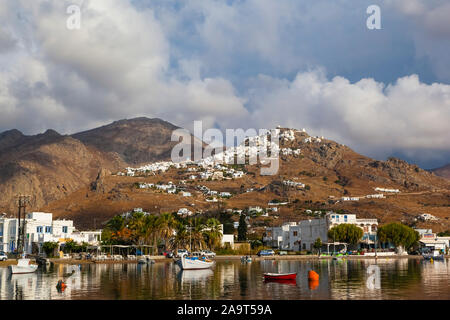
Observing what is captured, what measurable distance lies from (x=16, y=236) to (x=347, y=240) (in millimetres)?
80971

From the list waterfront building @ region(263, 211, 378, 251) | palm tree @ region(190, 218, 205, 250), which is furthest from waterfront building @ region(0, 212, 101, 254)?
waterfront building @ region(263, 211, 378, 251)

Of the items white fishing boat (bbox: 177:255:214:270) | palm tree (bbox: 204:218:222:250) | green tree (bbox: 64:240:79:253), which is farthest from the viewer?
palm tree (bbox: 204:218:222:250)

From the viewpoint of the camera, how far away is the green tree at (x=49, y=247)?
342 feet

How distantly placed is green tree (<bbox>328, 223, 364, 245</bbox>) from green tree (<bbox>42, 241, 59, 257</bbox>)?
67.7m

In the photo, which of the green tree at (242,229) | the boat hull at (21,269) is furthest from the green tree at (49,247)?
the green tree at (242,229)

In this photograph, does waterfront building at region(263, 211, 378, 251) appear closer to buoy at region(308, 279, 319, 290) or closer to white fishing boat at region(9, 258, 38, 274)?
buoy at region(308, 279, 319, 290)

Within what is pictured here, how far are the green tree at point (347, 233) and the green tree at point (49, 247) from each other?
67.7 m

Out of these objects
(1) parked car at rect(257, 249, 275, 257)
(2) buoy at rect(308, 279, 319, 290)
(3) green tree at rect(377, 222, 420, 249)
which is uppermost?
(3) green tree at rect(377, 222, 420, 249)

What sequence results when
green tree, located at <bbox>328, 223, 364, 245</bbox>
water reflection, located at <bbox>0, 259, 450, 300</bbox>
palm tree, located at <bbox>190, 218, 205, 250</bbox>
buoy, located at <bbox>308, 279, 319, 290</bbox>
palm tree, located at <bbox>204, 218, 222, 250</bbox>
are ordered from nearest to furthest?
water reflection, located at <bbox>0, 259, 450, 300</bbox> < buoy, located at <bbox>308, 279, 319, 290</bbox> < palm tree, located at <bbox>190, 218, 205, 250</bbox> < palm tree, located at <bbox>204, 218, 222, 250</bbox> < green tree, located at <bbox>328, 223, 364, 245</bbox>

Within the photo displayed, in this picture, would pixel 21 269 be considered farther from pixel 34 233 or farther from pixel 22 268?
pixel 34 233

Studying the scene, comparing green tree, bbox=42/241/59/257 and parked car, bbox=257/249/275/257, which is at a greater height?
green tree, bbox=42/241/59/257

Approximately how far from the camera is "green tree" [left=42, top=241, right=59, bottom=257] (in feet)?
342

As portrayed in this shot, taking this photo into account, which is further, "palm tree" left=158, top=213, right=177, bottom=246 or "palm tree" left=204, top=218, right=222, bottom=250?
"palm tree" left=204, top=218, right=222, bottom=250
